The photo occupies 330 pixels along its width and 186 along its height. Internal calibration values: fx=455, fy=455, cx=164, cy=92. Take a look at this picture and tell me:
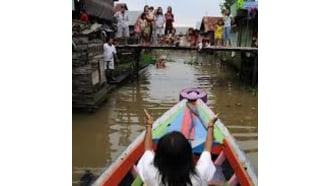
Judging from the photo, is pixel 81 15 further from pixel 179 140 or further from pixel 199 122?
pixel 179 140

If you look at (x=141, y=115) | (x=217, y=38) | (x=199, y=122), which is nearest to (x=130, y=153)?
(x=199, y=122)

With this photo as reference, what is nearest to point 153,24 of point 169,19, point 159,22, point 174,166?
point 159,22

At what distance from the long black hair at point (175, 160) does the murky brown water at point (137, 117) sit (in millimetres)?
3321

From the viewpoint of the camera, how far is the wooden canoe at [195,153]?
3.54m

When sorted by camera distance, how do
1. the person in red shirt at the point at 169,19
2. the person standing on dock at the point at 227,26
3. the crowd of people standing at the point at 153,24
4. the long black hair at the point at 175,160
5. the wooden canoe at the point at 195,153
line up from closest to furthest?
1. the long black hair at the point at 175,160
2. the wooden canoe at the point at 195,153
3. the crowd of people standing at the point at 153,24
4. the person in red shirt at the point at 169,19
5. the person standing on dock at the point at 227,26

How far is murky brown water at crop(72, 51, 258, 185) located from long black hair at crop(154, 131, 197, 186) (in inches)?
131

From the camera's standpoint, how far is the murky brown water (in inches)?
254

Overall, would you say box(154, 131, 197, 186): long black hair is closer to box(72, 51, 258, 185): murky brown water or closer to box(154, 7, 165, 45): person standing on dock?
box(72, 51, 258, 185): murky brown water

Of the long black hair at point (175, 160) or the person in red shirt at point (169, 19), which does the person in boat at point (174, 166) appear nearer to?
the long black hair at point (175, 160)

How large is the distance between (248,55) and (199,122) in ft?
34.4

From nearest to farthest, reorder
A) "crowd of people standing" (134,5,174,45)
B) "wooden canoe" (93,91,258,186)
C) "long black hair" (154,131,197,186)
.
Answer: "long black hair" (154,131,197,186) → "wooden canoe" (93,91,258,186) → "crowd of people standing" (134,5,174,45)

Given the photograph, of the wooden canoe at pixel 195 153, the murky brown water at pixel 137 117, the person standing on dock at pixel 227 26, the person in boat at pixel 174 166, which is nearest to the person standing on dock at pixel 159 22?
Answer: the murky brown water at pixel 137 117

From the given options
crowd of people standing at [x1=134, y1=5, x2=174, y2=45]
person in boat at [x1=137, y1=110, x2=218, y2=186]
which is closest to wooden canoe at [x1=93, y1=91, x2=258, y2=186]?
person in boat at [x1=137, y1=110, x2=218, y2=186]

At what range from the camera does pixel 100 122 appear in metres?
8.35
